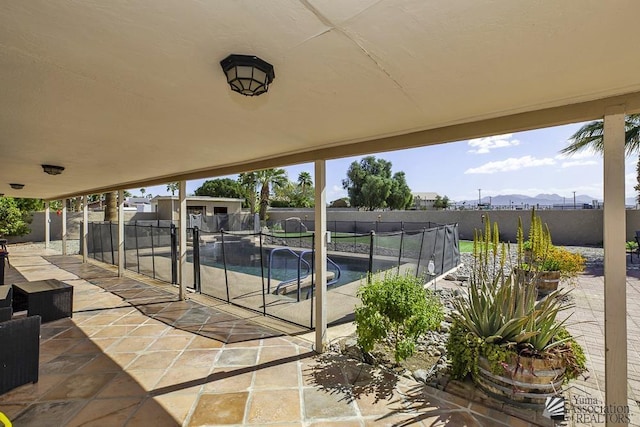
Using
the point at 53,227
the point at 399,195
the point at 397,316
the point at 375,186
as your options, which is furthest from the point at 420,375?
the point at 399,195

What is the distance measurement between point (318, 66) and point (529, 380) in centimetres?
269

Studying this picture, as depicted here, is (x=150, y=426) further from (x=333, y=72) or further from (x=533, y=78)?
(x=533, y=78)

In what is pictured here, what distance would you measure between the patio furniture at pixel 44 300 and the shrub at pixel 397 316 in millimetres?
4238

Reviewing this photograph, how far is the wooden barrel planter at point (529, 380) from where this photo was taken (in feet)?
7.47

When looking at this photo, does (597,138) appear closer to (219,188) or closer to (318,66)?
(318,66)

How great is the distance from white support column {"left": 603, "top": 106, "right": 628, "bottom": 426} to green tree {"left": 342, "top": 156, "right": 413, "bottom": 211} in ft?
86.9

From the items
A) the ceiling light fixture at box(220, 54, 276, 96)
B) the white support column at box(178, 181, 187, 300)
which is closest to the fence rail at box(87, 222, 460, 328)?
the white support column at box(178, 181, 187, 300)

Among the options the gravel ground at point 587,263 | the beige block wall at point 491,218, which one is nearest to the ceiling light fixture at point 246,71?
the gravel ground at point 587,263

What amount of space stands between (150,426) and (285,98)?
8.31 ft

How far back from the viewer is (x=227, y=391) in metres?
2.64

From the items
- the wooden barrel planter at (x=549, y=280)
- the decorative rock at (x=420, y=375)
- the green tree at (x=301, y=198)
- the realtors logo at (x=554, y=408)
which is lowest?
the decorative rock at (x=420, y=375)

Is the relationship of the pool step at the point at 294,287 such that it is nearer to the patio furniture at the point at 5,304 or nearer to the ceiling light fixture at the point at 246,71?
the patio furniture at the point at 5,304

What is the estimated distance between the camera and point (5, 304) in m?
3.42

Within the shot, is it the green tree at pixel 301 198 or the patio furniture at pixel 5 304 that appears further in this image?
the green tree at pixel 301 198
